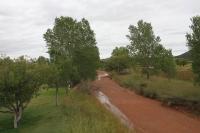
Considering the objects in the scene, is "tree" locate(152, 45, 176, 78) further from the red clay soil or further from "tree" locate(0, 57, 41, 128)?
"tree" locate(0, 57, 41, 128)

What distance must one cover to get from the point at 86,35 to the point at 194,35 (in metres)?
24.5

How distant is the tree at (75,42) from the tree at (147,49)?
7.78 metres

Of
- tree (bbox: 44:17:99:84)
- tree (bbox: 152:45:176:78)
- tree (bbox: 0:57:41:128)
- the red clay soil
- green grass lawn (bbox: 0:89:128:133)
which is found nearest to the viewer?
green grass lawn (bbox: 0:89:128:133)

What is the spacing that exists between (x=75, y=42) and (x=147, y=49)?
474 inches

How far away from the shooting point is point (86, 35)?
55875mm

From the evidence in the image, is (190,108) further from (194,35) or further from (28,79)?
(28,79)

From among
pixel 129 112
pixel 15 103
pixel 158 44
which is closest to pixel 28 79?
pixel 15 103

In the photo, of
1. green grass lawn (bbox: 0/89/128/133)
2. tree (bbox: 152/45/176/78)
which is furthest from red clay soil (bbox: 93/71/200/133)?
tree (bbox: 152/45/176/78)

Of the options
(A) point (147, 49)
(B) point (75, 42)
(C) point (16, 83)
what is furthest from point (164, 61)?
(C) point (16, 83)

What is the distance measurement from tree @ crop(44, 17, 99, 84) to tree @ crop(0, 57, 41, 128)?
18106mm

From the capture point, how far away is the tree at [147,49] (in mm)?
58094

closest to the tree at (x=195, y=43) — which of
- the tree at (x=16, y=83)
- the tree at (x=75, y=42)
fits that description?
the tree at (x=16, y=83)

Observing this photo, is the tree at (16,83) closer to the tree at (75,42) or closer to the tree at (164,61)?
the tree at (75,42)

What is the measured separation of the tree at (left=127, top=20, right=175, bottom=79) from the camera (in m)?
58.1
